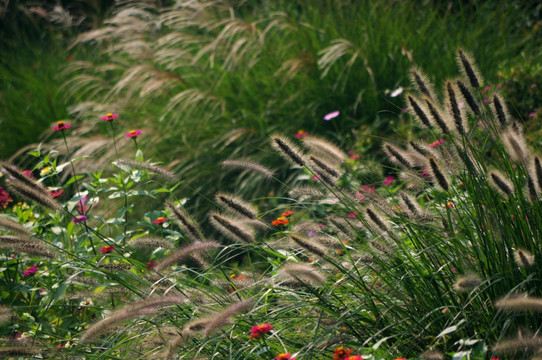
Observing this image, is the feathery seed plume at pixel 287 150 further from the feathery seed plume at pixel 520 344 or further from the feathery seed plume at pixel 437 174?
the feathery seed plume at pixel 520 344

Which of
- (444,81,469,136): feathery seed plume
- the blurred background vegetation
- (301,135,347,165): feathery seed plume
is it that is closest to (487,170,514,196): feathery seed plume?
(444,81,469,136): feathery seed plume

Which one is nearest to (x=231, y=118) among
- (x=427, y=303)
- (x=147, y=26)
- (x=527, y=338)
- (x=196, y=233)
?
(x=147, y=26)

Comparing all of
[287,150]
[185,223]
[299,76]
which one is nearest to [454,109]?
[287,150]

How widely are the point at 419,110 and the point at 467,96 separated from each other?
0.58 feet

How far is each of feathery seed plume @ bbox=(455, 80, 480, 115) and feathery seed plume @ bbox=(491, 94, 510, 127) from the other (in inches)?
4.0

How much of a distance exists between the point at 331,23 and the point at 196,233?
13.2ft

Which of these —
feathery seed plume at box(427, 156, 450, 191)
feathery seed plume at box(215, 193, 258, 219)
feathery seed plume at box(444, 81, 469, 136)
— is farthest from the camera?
feathery seed plume at box(215, 193, 258, 219)

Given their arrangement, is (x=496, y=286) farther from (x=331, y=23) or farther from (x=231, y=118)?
(x=331, y=23)

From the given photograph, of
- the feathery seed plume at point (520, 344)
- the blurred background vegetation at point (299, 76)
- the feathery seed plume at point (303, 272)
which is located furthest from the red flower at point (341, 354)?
the blurred background vegetation at point (299, 76)

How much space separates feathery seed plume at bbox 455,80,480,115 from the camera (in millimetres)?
2172

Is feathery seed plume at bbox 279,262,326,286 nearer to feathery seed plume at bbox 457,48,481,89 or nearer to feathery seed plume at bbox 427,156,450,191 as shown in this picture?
feathery seed plume at bbox 427,156,450,191

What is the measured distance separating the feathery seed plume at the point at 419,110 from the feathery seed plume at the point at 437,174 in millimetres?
215

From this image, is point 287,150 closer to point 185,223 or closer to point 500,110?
point 185,223

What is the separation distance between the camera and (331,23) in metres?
5.93
